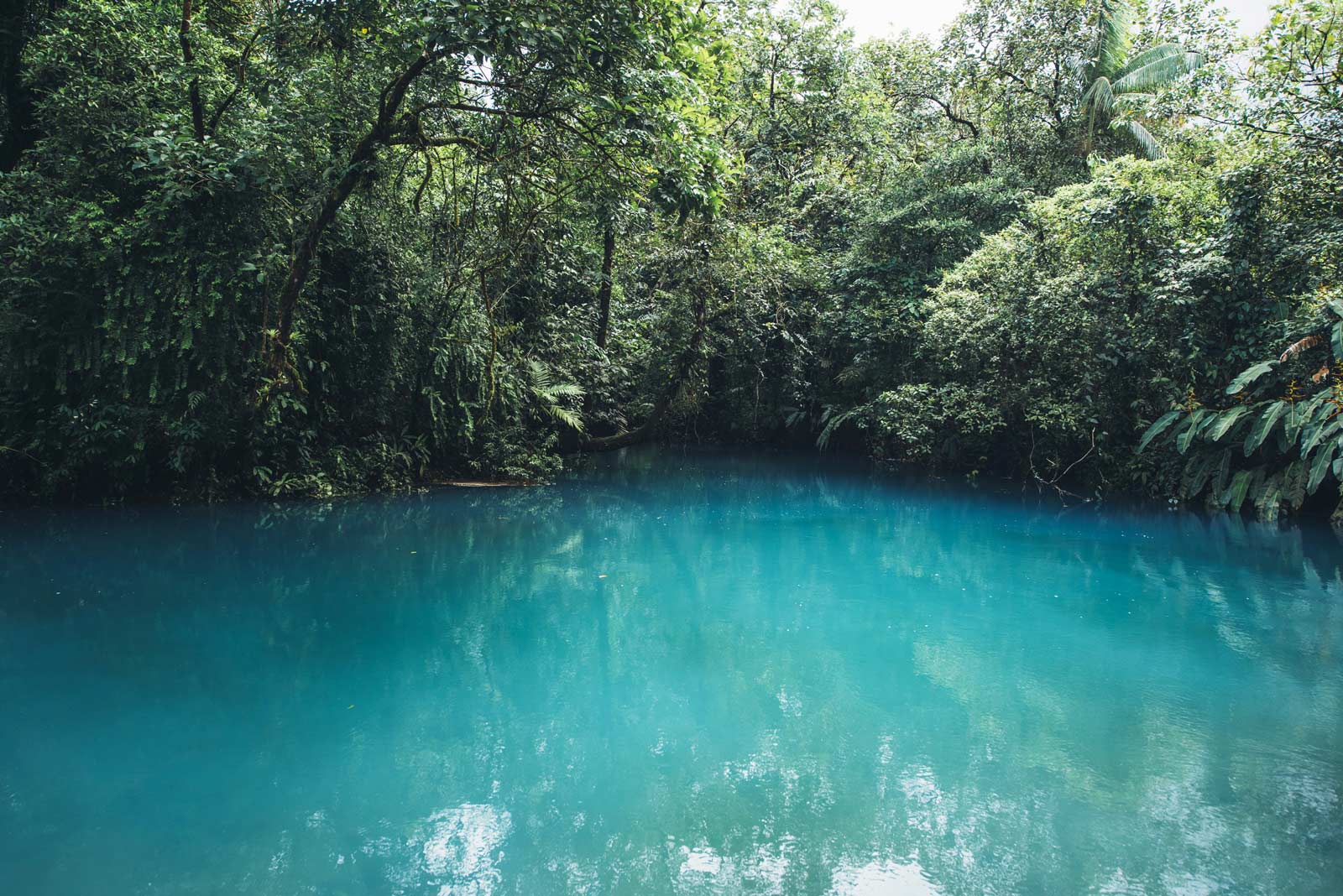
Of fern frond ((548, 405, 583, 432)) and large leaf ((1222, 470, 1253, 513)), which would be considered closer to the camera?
large leaf ((1222, 470, 1253, 513))

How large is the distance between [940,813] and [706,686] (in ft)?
5.06

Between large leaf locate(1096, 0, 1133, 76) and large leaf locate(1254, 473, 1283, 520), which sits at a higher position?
large leaf locate(1096, 0, 1133, 76)

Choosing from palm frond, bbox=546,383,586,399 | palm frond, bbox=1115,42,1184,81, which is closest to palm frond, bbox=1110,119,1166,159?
palm frond, bbox=1115,42,1184,81

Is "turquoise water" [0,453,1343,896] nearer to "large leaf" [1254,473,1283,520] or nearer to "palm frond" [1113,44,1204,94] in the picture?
"large leaf" [1254,473,1283,520]

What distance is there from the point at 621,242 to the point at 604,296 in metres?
1.06

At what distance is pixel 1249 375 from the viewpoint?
31.4 ft

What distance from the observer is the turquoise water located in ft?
8.96

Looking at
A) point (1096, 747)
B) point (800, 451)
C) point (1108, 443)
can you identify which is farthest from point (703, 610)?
point (800, 451)

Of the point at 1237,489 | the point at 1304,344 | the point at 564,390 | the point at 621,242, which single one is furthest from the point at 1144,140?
the point at 564,390

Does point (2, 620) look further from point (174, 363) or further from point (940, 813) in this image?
point (940, 813)

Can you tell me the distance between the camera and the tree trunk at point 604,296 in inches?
578

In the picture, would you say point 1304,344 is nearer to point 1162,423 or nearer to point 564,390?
point 1162,423

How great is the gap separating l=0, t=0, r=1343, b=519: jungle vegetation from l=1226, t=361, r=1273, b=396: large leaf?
6 cm

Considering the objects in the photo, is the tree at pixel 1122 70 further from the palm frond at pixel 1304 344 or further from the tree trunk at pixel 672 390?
the tree trunk at pixel 672 390
